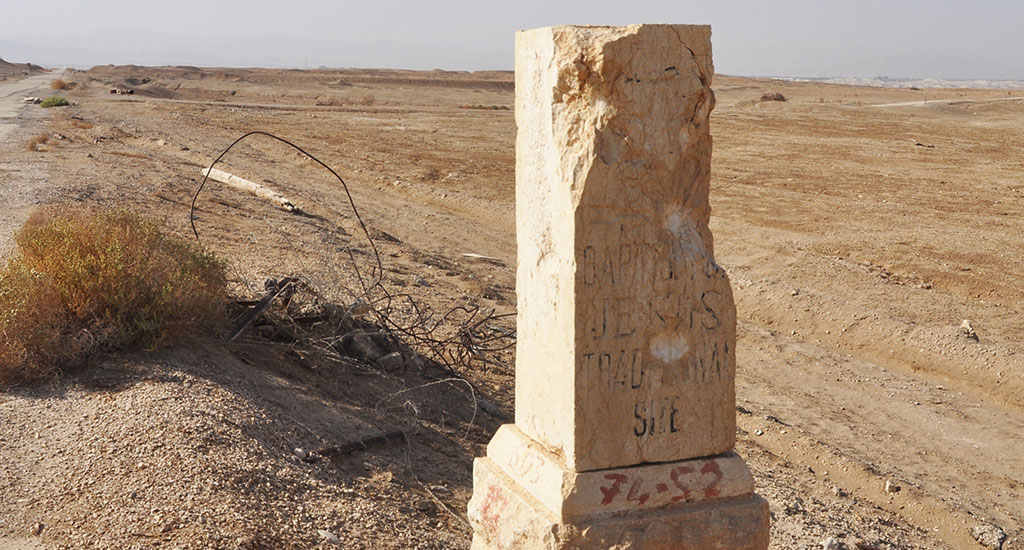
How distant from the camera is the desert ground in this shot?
15.7 ft

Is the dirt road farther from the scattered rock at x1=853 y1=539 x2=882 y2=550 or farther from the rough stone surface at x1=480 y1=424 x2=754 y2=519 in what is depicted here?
the scattered rock at x1=853 y1=539 x2=882 y2=550

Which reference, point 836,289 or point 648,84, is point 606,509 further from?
point 836,289

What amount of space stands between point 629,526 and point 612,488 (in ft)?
0.52

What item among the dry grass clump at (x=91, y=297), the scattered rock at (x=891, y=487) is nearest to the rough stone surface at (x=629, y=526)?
the dry grass clump at (x=91, y=297)

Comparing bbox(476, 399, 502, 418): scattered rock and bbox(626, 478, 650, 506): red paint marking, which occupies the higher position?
bbox(626, 478, 650, 506): red paint marking

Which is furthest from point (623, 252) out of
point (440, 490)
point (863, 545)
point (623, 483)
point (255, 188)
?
point (255, 188)

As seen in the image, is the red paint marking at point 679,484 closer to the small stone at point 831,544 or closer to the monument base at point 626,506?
the monument base at point 626,506

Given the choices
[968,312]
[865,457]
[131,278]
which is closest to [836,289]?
[968,312]

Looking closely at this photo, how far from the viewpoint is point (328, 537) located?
453cm

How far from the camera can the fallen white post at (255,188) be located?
14594 mm

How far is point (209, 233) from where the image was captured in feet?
35.7

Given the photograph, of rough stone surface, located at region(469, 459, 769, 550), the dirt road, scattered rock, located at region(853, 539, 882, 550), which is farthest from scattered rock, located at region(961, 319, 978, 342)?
the dirt road

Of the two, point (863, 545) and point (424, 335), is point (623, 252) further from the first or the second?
point (424, 335)

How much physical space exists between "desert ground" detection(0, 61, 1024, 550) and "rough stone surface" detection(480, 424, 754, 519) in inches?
47.2
